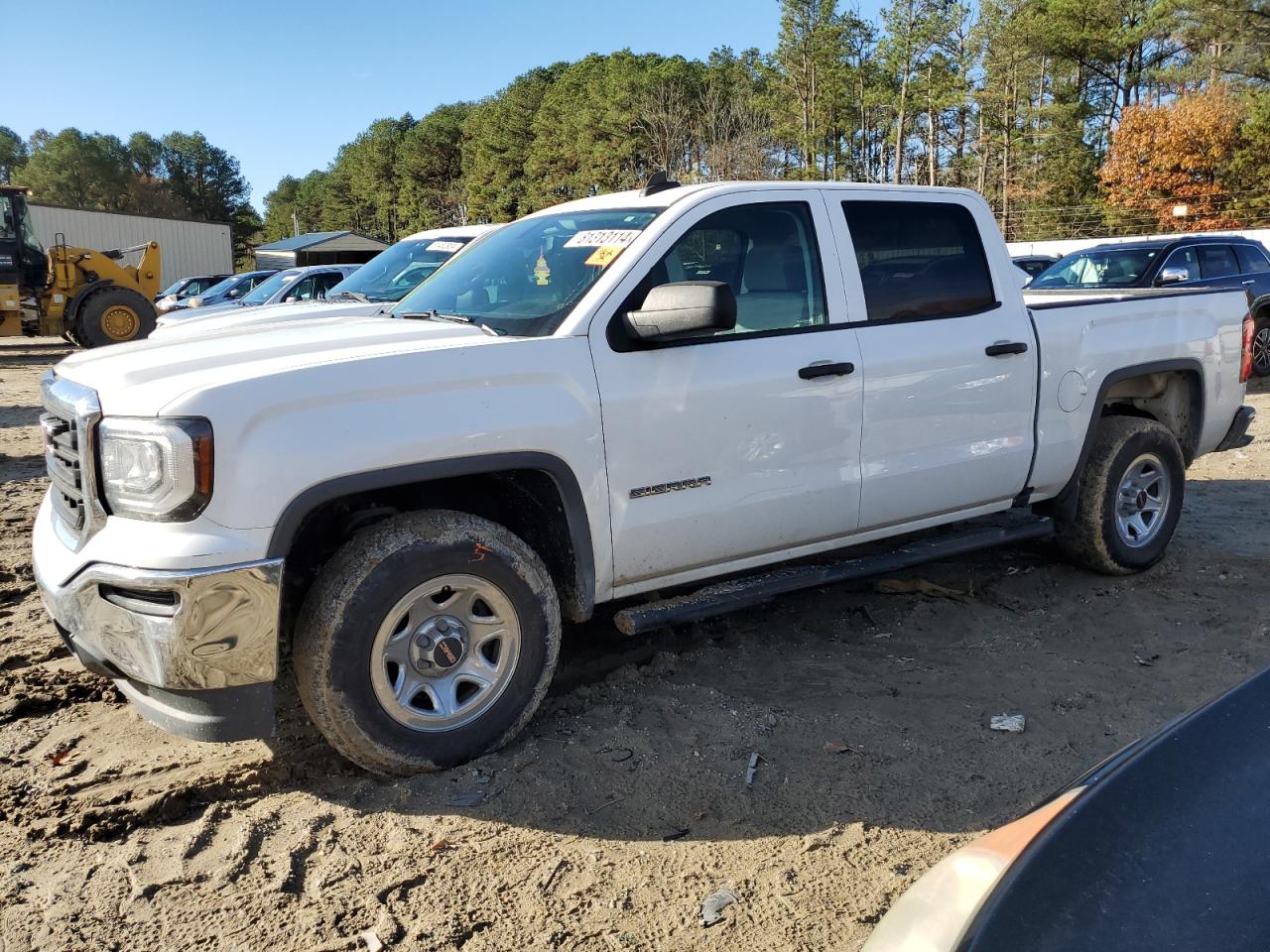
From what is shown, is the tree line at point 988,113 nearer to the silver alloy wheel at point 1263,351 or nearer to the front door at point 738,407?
the silver alloy wheel at point 1263,351

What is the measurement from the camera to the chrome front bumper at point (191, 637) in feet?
9.54

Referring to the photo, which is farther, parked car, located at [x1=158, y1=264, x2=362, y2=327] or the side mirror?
parked car, located at [x1=158, y1=264, x2=362, y2=327]

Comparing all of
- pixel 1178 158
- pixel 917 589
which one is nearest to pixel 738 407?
pixel 917 589

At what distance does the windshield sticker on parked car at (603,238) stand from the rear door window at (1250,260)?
11446 millimetres

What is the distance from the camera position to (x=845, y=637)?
476 cm

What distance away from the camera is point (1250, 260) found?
1279 centimetres

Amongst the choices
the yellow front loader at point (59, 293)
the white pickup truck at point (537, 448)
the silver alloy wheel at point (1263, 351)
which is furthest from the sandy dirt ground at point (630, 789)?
the yellow front loader at point (59, 293)

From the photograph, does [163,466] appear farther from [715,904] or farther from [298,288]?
[298,288]

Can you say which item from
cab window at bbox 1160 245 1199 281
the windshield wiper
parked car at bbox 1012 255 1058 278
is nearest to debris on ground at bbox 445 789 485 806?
the windshield wiper

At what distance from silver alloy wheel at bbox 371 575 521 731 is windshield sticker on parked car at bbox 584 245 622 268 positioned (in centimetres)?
130

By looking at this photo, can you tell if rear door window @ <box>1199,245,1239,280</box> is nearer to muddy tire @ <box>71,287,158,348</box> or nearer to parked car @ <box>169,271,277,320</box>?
parked car @ <box>169,271,277,320</box>

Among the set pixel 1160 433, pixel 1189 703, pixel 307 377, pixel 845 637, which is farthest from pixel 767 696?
pixel 1160 433

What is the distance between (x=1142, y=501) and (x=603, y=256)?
348 centimetres

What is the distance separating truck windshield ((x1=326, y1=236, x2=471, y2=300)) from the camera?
30.8ft
